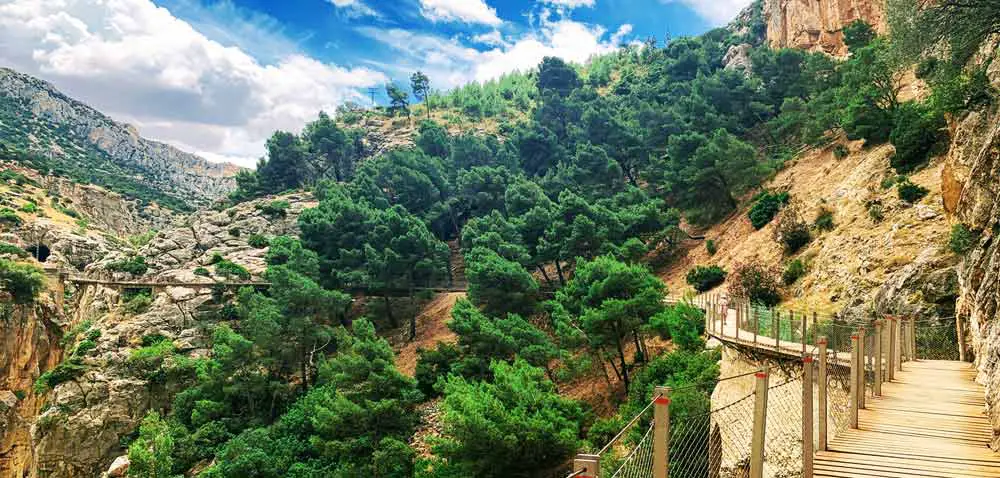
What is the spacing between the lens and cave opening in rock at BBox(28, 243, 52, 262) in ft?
150

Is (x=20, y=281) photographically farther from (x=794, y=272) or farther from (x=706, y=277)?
(x=794, y=272)

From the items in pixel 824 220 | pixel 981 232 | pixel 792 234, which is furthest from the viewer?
pixel 792 234

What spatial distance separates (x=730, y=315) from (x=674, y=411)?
6.95 metres

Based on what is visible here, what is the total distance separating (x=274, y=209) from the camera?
46.4 metres

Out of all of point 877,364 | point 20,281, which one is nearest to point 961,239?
point 877,364

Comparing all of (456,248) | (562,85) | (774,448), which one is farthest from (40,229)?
(774,448)

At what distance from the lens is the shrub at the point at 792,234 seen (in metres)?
23.4

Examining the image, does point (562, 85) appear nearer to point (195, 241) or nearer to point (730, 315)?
point (195, 241)

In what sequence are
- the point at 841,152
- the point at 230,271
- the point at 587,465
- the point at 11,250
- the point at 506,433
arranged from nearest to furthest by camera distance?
the point at 587,465 < the point at 506,433 < the point at 841,152 < the point at 230,271 < the point at 11,250

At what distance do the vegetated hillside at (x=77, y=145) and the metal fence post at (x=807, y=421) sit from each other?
282ft

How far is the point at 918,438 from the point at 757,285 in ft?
55.4

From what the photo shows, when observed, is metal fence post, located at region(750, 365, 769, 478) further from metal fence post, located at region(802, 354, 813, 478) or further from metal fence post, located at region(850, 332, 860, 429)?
metal fence post, located at region(850, 332, 860, 429)

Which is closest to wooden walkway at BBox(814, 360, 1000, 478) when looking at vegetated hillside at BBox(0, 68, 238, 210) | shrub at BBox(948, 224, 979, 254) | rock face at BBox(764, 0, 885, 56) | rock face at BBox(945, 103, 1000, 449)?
rock face at BBox(945, 103, 1000, 449)

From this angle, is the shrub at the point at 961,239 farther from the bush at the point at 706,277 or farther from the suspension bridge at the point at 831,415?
the bush at the point at 706,277
